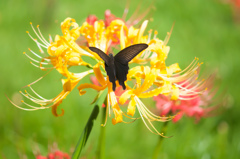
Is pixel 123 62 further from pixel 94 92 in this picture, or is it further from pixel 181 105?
pixel 94 92

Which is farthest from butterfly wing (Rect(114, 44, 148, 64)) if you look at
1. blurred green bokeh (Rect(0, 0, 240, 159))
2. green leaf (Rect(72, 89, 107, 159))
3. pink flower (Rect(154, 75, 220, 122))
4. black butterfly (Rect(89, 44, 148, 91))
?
pink flower (Rect(154, 75, 220, 122))

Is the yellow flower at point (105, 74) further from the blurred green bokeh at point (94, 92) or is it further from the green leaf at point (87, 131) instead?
the blurred green bokeh at point (94, 92)

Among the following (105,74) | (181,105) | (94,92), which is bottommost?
(94,92)

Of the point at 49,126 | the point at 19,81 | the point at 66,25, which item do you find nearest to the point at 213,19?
the point at 19,81

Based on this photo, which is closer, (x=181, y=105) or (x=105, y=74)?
(x=105, y=74)

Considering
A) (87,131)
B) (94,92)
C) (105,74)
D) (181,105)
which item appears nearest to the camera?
(87,131)

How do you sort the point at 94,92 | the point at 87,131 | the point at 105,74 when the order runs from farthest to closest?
the point at 94,92 < the point at 105,74 < the point at 87,131

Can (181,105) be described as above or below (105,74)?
below

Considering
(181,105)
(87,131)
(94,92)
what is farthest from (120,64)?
(94,92)

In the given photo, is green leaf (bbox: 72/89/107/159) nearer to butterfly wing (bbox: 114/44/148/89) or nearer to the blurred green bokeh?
butterfly wing (bbox: 114/44/148/89)

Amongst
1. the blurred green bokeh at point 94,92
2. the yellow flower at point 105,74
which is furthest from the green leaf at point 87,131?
the blurred green bokeh at point 94,92
